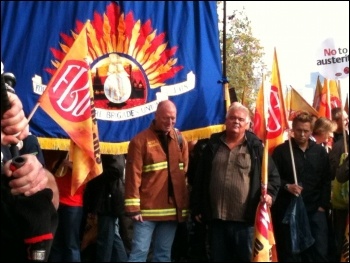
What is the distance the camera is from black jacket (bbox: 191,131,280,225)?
669 cm

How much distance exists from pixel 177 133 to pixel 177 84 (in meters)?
0.88

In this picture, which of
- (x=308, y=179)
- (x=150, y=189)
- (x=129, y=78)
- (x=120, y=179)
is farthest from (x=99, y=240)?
(x=308, y=179)

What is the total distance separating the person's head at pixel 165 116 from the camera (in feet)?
22.6

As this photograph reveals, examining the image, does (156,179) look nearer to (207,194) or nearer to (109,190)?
(207,194)

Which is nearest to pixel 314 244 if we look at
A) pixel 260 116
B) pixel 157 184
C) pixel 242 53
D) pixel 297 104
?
pixel 260 116

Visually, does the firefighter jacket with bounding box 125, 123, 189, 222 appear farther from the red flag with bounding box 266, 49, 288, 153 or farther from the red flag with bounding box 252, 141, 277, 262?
the red flag with bounding box 266, 49, 288, 153

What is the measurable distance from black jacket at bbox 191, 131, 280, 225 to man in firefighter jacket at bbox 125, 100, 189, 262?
0.18 m

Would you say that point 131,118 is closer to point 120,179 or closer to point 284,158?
point 120,179

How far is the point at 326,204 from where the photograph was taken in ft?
25.5

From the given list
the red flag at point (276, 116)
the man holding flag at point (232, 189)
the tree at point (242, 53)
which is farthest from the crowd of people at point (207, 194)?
the tree at point (242, 53)

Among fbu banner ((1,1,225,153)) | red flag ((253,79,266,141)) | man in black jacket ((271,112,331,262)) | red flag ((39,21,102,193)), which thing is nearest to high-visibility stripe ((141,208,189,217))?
red flag ((39,21,102,193))

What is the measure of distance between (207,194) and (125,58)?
1768 mm

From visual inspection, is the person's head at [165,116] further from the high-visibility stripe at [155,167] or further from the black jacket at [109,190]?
the black jacket at [109,190]

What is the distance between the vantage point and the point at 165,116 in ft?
22.7
